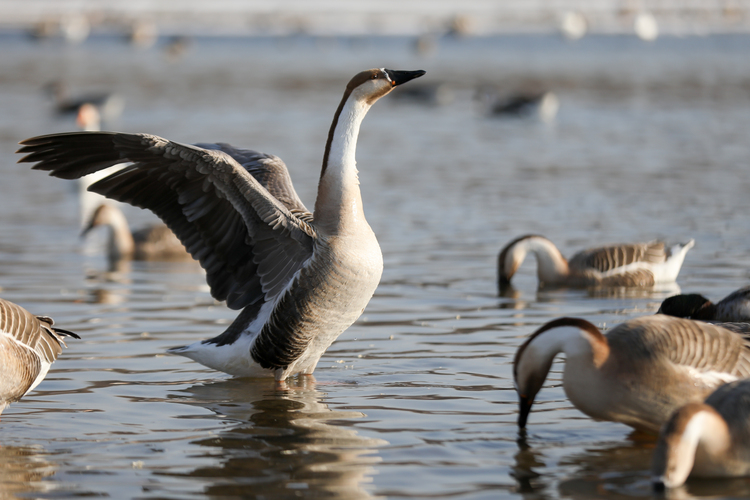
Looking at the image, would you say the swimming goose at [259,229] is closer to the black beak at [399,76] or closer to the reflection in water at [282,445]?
the black beak at [399,76]

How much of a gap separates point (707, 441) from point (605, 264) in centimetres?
629

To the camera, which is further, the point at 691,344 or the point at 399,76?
the point at 399,76

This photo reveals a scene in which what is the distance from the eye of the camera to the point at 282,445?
6.20 metres

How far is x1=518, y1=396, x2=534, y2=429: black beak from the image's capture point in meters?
5.96

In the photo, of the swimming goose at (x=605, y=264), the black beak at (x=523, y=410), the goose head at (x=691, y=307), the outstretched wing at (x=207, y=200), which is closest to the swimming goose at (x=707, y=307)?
the goose head at (x=691, y=307)

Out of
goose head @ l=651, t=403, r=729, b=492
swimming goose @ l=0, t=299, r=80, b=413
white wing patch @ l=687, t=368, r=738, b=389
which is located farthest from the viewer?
swimming goose @ l=0, t=299, r=80, b=413

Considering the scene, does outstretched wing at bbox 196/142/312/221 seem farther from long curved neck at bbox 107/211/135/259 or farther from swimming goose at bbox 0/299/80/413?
long curved neck at bbox 107/211/135/259

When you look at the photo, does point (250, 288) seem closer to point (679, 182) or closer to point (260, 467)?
point (260, 467)

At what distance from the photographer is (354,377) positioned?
25.9 ft

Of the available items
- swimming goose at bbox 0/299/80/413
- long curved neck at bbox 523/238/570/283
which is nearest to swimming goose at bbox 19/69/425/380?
swimming goose at bbox 0/299/80/413

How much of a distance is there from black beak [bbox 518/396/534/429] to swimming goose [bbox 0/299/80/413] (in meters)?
2.99

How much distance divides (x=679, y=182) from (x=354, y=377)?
1177cm

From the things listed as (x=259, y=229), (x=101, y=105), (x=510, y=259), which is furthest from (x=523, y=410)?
(x=101, y=105)

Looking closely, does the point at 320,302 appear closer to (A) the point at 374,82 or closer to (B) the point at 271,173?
(A) the point at 374,82
